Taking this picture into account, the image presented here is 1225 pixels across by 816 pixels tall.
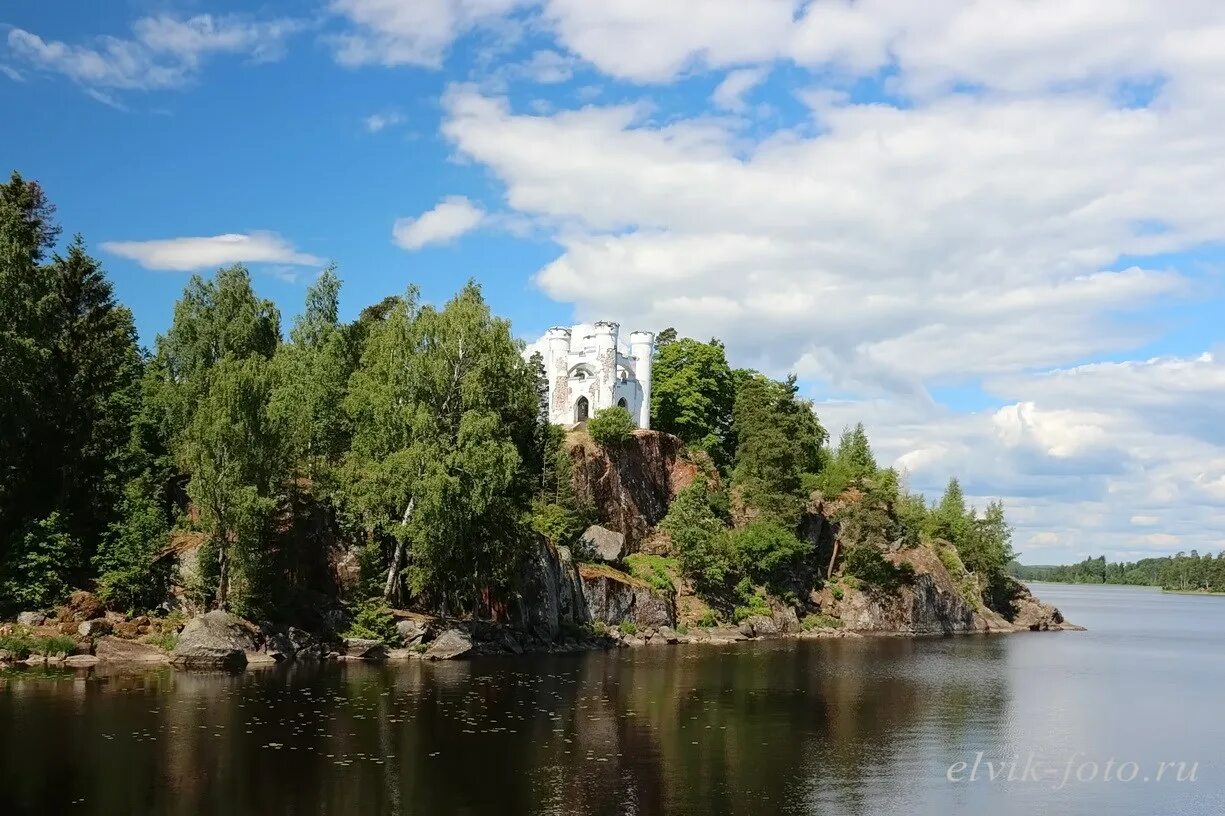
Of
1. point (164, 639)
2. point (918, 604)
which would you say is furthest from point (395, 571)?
point (918, 604)

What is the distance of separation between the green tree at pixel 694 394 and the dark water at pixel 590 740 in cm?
4851

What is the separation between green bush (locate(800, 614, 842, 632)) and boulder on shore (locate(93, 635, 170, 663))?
2152 inches

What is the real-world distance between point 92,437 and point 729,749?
42.0 m

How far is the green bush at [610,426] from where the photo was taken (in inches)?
3561

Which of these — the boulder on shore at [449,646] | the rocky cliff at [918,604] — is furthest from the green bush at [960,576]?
the boulder on shore at [449,646]

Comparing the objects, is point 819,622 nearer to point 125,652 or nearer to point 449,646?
point 449,646

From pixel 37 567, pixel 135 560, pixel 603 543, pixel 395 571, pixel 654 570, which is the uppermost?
pixel 603 543

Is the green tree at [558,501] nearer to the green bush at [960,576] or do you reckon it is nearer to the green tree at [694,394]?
the green tree at [694,394]

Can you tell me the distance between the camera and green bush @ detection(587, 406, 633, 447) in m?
90.4

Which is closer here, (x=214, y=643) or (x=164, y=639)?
(x=214, y=643)

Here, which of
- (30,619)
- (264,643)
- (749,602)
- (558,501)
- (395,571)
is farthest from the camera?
(749,602)

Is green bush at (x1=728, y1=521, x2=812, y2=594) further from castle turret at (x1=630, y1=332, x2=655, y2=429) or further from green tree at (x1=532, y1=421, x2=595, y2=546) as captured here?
castle turret at (x1=630, y1=332, x2=655, y2=429)

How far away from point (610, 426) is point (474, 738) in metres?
57.3

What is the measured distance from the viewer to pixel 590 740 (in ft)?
113
